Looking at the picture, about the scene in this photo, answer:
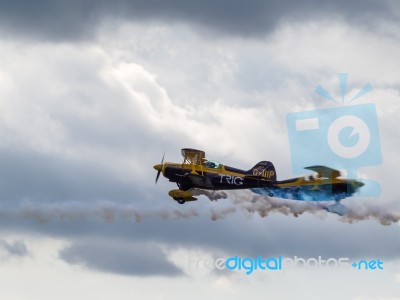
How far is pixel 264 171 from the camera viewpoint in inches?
5910

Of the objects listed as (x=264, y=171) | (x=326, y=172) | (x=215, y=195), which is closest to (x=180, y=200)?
(x=215, y=195)

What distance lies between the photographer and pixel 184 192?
150 meters

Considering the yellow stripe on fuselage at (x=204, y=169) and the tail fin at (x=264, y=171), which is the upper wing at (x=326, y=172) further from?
the yellow stripe on fuselage at (x=204, y=169)

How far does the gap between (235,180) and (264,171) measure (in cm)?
270

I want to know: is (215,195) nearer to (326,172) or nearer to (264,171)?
(264,171)

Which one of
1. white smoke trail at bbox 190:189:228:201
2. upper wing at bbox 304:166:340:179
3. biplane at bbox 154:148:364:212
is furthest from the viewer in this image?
white smoke trail at bbox 190:189:228:201

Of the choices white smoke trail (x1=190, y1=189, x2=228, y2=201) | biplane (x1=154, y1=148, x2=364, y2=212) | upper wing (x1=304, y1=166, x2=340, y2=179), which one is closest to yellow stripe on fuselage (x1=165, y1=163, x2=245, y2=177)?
biplane (x1=154, y1=148, x2=364, y2=212)

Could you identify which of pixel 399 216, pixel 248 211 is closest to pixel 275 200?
pixel 248 211

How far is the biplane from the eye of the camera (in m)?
149

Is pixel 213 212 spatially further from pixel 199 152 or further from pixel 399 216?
pixel 399 216

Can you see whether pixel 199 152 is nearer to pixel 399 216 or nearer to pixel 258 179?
pixel 258 179

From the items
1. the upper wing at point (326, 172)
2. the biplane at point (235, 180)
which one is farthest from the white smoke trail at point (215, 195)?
the upper wing at point (326, 172)

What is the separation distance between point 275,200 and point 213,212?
569cm

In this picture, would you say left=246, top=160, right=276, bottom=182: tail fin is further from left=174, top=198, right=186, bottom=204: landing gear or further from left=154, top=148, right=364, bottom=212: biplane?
left=174, top=198, right=186, bottom=204: landing gear
